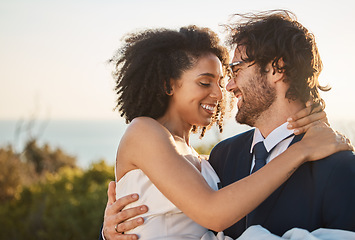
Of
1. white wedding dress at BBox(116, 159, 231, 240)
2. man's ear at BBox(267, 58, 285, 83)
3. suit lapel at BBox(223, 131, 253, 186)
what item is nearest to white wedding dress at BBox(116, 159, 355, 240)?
white wedding dress at BBox(116, 159, 231, 240)

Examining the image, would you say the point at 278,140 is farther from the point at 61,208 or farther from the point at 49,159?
the point at 49,159

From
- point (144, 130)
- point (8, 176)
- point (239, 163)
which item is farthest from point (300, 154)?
point (8, 176)

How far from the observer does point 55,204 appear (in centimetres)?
708

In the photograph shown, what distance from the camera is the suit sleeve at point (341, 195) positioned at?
2252mm

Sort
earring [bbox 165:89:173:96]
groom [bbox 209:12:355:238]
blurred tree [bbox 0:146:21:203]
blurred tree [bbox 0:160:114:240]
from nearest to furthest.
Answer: groom [bbox 209:12:355:238] → earring [bbox 165:89:173:96] → blurred tree [bbox 0:160:114:240] → blurred tree [bbox 0:146:21:203]

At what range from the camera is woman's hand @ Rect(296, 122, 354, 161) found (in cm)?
237

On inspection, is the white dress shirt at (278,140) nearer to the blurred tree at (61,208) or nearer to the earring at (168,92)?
the earring at (168,92)

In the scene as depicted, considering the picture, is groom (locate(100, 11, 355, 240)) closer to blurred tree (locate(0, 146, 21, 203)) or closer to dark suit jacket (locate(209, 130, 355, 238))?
dark suit jacket (locate(209, 130, 355, 238))

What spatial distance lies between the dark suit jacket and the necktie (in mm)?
193

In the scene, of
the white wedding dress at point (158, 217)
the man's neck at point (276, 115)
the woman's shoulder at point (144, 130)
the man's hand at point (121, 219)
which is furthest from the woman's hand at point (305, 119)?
the man's hand at point (121, 219)

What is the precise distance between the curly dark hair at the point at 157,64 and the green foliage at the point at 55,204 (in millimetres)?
3379

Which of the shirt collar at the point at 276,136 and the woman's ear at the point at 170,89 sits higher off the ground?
the woman's ear at the point at 170,89

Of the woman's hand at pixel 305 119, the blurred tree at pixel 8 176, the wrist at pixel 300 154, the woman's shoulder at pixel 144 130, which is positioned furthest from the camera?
the blurred tree at pixel 8 176

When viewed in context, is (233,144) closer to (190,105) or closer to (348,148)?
(190,105)
